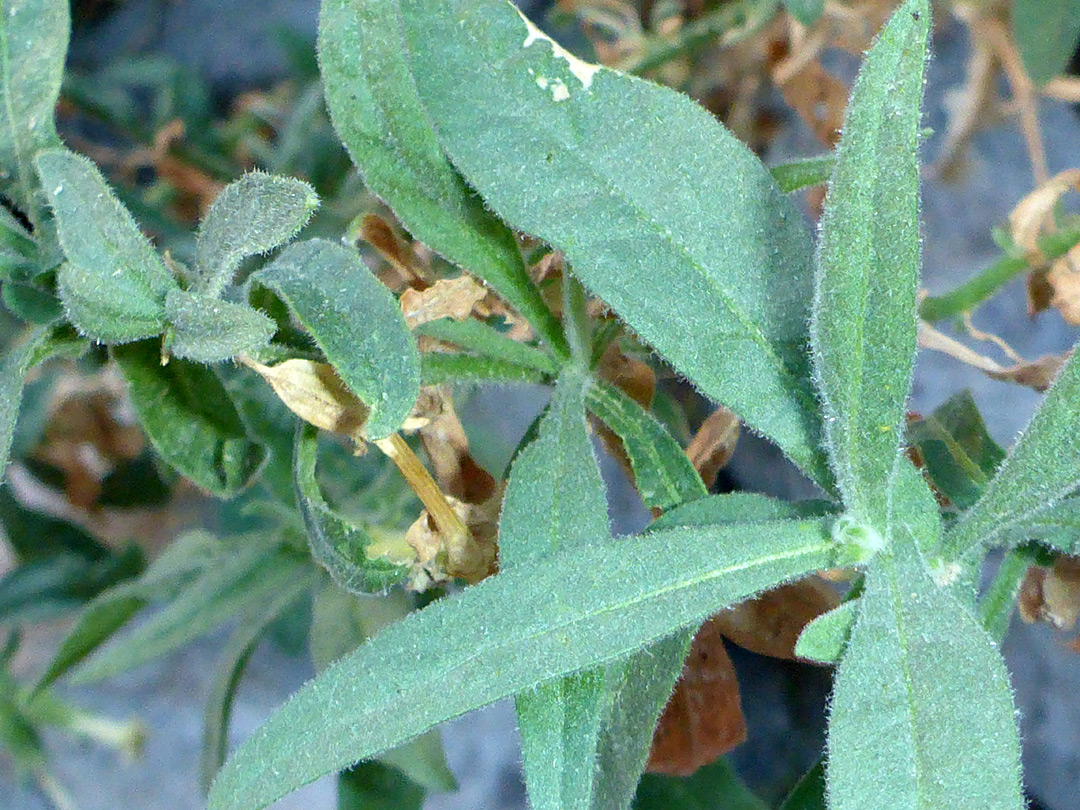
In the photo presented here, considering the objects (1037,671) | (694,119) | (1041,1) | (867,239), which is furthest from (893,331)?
(1037,671)

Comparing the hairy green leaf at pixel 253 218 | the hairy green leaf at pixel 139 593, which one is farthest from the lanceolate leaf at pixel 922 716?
the hairy green leaf at pixel 139 593

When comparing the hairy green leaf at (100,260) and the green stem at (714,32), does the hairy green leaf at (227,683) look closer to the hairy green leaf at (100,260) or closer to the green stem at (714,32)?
the hairy green leaf at (100,260)

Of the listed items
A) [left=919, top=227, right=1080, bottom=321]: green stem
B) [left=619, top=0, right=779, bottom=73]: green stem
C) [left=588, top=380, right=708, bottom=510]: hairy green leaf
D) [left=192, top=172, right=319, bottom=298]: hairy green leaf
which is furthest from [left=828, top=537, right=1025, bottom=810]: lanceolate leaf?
[left=619, top=0, right=779, bottom=73]: green stem

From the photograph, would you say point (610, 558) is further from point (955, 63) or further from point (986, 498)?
point (955, 63)

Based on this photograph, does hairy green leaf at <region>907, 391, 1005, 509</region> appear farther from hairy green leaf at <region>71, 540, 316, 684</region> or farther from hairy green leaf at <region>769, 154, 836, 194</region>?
hairy green leaf at <region>71, 540, 316, 684</region>

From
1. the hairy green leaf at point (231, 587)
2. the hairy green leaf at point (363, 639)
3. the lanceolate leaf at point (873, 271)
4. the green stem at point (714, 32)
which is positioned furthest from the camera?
the green stem at point (714, 32)

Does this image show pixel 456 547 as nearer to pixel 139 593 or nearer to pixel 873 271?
pixel 873 271
